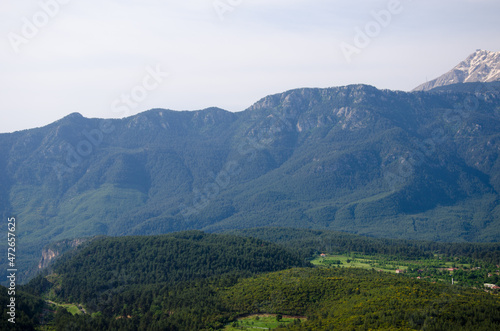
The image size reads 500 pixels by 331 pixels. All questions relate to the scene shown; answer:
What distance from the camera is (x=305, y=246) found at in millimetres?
175375

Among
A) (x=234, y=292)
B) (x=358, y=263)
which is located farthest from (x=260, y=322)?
(x=358, y=263)

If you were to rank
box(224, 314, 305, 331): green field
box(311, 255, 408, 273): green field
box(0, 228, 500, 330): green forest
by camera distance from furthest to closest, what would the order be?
1. box(311, 255, 408, 273): green field
2. box(224, 314, 305, 331): green field
3. box(0, 228, 500, 330): green forest

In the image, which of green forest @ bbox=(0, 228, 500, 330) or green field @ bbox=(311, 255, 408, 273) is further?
green field @ bbox=(311, 255, 408, 273)

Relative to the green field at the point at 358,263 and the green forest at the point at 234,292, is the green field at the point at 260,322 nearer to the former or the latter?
the green forest at the point at 234,292

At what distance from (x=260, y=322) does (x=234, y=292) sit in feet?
46.2

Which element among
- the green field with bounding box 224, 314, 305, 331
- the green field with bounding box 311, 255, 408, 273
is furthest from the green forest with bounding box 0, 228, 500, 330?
the green field with bounding box 311, 255, 408, 273

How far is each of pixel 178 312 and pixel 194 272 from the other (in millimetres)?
31824

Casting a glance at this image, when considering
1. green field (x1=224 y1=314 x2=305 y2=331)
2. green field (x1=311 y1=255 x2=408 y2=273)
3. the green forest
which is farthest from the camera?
green field (x1=311 y1=255 x2=408 y2=273)

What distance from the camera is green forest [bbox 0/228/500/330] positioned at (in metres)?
77.2

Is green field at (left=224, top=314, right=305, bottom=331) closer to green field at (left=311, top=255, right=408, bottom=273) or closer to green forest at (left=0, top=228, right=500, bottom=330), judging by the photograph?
green forest at (left=0, top=228, right=500, bottom=330)

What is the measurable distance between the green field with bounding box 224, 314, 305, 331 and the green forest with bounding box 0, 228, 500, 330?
20cm

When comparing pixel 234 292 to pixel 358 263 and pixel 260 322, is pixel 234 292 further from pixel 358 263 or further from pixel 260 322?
pixel 358 263

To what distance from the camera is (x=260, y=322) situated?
90.8m

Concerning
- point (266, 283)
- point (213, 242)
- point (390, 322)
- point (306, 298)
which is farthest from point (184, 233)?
point (390, 322)
